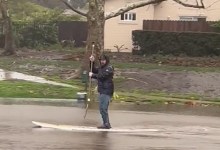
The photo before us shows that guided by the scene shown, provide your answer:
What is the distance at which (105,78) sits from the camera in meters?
13.8

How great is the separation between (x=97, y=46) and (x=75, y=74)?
2.32 meters

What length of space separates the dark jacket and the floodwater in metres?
1.14

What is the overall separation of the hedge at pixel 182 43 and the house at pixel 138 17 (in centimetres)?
419

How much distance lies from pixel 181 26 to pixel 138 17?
4.29 m

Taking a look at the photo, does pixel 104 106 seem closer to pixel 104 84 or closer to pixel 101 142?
pixel 104 84

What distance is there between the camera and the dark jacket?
45.0 feet

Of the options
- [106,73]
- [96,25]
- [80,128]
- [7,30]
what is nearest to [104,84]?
[106,73]

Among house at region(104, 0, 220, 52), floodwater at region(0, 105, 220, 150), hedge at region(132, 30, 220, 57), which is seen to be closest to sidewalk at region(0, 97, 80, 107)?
floodwater at region(0, 105, 220, 150)

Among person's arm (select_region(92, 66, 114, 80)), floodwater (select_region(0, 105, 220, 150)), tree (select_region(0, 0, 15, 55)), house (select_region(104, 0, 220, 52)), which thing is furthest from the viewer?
house (select_region(104, 0, 220, 52))

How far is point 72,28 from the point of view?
47844mm

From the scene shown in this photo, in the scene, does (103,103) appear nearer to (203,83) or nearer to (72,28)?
(203,83)

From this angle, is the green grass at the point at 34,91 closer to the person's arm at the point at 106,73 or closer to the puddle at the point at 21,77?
the puddle at the point at 21,77

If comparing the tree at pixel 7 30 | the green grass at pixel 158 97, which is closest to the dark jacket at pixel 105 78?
the green grass at pixel 158 97

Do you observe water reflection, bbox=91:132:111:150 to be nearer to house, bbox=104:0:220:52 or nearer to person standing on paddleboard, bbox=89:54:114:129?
person standing on paddleboard, bbox=89:54:114:129
